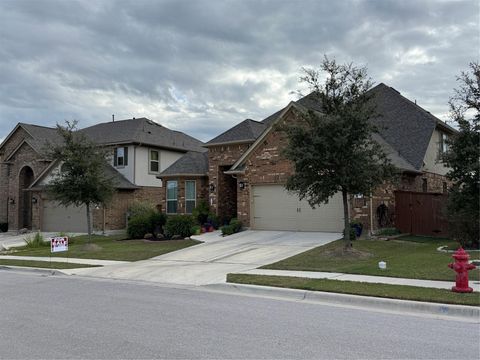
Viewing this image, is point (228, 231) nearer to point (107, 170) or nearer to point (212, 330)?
point (107, 170)

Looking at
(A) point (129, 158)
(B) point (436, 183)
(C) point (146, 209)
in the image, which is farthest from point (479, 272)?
(A) point (129, 158)

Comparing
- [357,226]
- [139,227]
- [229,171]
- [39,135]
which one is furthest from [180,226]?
[39,135]

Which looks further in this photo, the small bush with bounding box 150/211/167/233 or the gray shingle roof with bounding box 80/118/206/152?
the gray shingle roof with bounding box 80/118/206/152

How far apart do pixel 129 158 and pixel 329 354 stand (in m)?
27.7

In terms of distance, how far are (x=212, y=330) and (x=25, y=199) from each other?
32.1 metres

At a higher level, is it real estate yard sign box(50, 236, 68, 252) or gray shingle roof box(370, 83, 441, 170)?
gray shingle roof box(370, 83, 441, 170)

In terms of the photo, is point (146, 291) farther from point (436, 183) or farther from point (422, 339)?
point (436, 183)

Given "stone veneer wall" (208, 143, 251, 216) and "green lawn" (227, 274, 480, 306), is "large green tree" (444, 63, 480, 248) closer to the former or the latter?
"green lawn" (227, 274, 480, 306)

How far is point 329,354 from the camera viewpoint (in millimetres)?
5738

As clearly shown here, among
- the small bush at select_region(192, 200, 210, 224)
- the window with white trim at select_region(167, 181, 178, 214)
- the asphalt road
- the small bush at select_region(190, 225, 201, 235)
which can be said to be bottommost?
the asphalt road

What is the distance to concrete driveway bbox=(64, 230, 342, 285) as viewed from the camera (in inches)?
525

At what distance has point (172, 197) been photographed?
28484 millimetres

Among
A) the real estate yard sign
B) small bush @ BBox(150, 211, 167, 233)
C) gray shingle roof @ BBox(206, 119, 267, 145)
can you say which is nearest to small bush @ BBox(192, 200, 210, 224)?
small bush @ BBox(150, 211, 167, 233)

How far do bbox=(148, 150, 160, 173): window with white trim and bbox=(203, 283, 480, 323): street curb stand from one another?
899 inches
